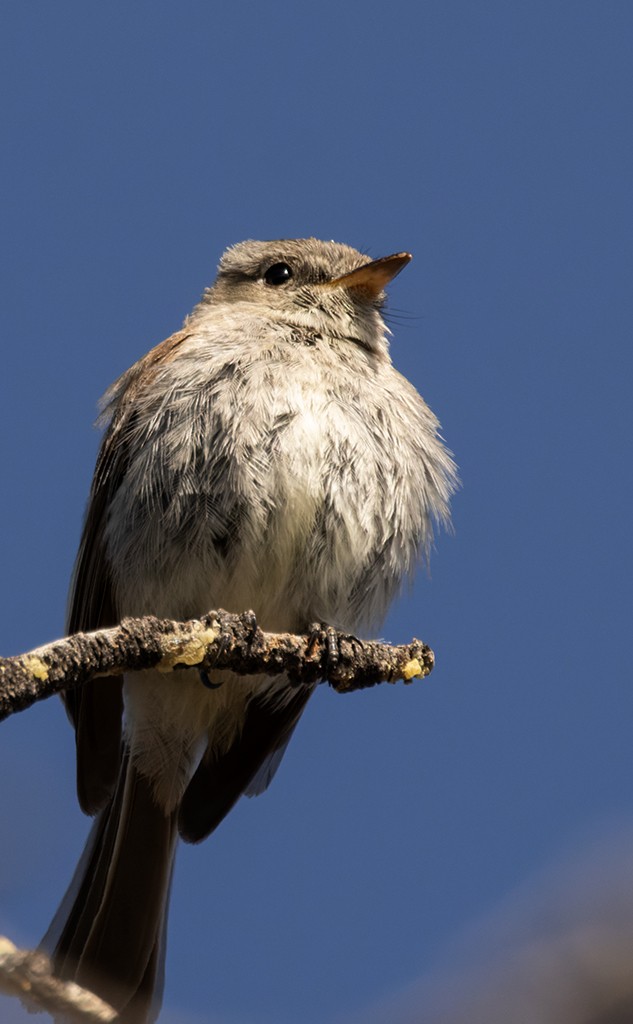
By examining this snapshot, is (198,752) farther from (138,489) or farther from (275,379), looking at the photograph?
(275,379)

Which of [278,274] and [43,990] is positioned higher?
[278,274]

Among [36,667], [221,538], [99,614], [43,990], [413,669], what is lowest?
[43,990]

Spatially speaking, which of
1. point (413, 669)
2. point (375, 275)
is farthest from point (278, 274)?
point (413, 669)

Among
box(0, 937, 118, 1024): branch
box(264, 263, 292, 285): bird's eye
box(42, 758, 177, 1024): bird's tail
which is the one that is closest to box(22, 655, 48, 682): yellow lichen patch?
box(0, 937, 118, 1024): branch

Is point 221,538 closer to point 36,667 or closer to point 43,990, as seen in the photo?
point 36,667

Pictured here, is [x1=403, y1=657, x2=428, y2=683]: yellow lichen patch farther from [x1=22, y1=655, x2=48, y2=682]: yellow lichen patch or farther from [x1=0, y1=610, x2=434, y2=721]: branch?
[x1=22, y1=655, x2=48, y2=682]: yellow lichen patch
